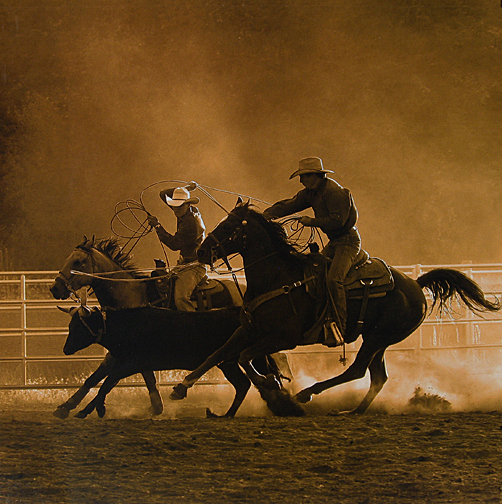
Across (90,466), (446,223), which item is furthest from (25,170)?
(446,223)

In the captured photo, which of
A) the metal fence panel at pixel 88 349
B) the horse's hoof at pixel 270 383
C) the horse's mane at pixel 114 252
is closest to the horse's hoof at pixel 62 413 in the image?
the metal fence panel at pixel 88 349

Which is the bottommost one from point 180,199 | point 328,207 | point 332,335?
point 332,335

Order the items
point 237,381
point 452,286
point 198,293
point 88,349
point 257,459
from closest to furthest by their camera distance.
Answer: point 257,459
point 452,286
point 237,381
point 198,293
point 88,349

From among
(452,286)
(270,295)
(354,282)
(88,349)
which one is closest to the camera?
(270,295)

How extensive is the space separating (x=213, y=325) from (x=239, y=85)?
425 cm

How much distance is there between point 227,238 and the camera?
430 centimetres

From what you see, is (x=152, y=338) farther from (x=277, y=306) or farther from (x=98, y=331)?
(x=277, y=306)

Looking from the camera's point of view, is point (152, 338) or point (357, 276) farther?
point (152, 338)

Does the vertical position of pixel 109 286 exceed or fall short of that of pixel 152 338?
it exceeds it

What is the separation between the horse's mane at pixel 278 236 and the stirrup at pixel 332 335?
53 centimetres

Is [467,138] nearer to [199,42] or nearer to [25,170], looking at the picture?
[199,42]

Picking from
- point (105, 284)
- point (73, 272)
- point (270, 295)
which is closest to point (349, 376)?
point (270, 295)

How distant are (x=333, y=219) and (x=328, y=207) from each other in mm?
102

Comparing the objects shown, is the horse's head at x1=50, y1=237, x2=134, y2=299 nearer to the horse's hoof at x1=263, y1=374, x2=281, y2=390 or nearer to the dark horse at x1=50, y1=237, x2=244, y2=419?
the dark horse at x1=50, y1=237, x2=244, y2=419
